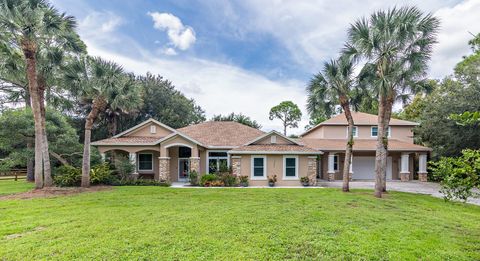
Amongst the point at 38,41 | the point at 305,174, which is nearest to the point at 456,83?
the point at 305,174

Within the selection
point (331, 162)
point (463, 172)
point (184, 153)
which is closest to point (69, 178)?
point (184, 153)

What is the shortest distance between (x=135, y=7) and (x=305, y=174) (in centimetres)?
1562

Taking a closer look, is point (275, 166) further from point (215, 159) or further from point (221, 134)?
point (221, 134)

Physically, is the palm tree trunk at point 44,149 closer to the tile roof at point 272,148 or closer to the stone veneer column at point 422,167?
the tile roof at point 272,148

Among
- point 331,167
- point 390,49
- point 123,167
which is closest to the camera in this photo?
point 390,49

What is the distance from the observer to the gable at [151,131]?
65.3 ft

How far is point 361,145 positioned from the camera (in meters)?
21.1

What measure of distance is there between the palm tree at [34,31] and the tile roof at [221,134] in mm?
9727

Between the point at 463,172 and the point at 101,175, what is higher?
the point at 463,172

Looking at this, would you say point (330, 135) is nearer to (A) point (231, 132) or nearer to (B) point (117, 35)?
(A) point (231, 132)

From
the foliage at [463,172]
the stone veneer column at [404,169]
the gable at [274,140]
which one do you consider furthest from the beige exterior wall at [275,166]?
the foliage at [463,172]

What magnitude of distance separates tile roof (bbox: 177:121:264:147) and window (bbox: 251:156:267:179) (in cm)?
247

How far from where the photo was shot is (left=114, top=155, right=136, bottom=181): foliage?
666 inches

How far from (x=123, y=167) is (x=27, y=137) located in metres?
8.62
